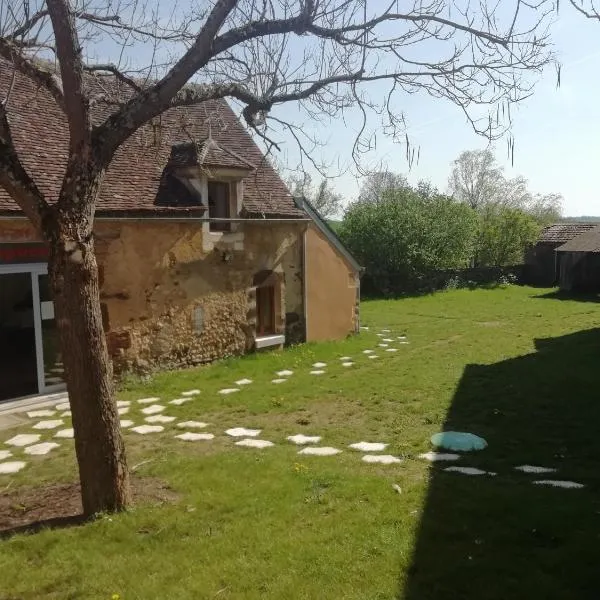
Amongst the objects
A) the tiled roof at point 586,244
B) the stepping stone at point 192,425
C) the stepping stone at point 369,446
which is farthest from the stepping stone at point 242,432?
the tiled roof at point 586,244

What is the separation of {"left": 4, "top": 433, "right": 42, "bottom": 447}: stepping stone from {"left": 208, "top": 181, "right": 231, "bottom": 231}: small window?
625 cm

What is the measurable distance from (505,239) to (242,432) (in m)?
29.0

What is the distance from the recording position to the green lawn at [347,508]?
411 centimetres

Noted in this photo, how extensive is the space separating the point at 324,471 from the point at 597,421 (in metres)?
4.16

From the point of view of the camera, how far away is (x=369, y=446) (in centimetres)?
747

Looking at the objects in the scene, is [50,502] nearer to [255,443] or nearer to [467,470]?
[255,443]

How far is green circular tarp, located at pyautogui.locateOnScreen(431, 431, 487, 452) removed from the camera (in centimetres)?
720

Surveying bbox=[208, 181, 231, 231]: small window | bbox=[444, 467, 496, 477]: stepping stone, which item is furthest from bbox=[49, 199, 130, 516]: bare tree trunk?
bbox=[208, 181, 231, 231]: small window

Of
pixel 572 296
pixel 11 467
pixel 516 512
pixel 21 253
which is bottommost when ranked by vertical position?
pixel 11 467

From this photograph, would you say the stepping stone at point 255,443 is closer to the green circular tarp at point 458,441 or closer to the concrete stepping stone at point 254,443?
the concrete stepping stone at point 254,443

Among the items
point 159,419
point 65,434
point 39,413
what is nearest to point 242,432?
point 159,419

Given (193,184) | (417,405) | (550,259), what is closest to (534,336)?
(417,405)

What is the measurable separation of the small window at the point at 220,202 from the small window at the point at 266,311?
6.97 feet

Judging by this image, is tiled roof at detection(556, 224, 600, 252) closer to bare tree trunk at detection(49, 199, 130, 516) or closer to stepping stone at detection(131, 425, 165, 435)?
stepping stone at detection(131, 425, 165, 435)
